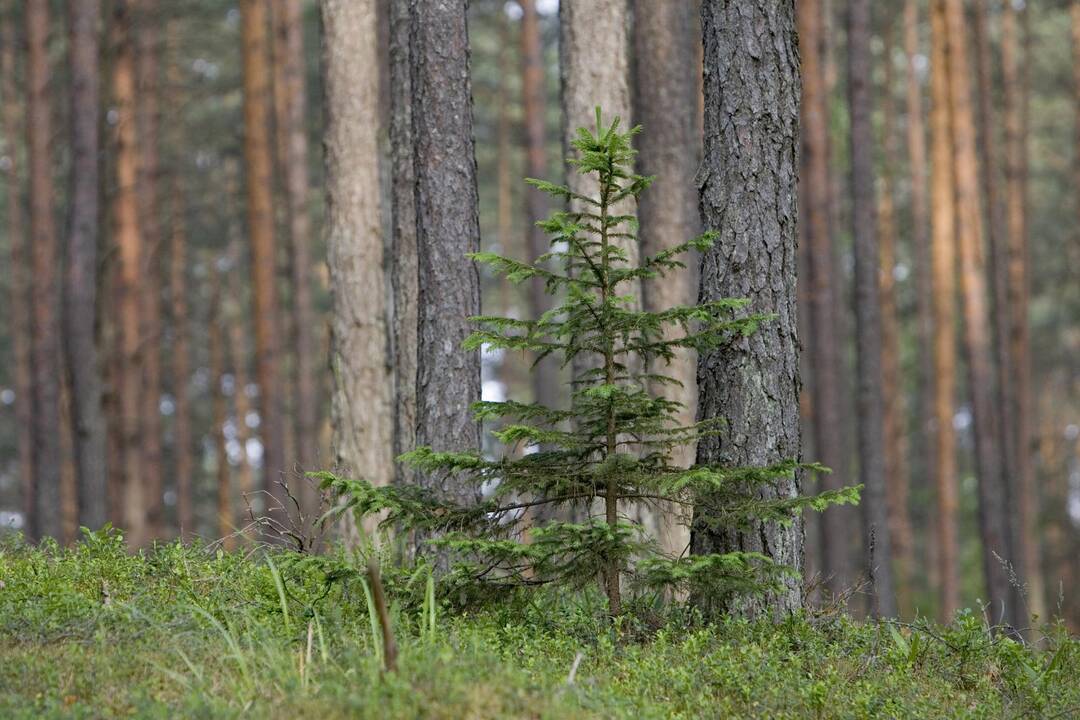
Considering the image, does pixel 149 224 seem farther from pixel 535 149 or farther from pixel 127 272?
pixel 535 149

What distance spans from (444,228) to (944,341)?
48.4 ft

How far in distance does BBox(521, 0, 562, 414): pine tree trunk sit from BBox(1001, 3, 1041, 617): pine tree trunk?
8475mm

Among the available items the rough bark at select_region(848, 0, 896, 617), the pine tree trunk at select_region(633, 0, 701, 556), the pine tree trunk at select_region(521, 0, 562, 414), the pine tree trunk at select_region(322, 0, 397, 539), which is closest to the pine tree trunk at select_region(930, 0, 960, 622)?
the rough bark at select_region(848, 0, 896, 617)

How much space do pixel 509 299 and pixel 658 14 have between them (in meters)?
23.1

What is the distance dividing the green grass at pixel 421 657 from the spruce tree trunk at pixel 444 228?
181 cm

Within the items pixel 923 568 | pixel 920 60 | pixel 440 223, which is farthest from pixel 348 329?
pixel 923 568

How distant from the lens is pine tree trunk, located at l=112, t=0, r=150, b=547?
57.4ft

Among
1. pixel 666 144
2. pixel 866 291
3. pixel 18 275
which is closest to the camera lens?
pixel 666 144

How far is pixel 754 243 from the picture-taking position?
23.3 feet

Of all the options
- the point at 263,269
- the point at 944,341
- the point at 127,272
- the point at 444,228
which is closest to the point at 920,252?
the point at 944,341

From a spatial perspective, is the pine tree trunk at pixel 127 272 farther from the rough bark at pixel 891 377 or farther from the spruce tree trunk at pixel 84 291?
the rough bark at pixel 891 377

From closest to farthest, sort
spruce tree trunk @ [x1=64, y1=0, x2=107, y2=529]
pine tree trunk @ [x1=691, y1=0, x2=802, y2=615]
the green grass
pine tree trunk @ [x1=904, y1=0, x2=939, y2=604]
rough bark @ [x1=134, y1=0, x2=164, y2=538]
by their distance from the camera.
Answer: the green grass → pine tree trunk @ [x1=691, y1=0, x2=802, y2=615] → spruce tree trunk @ [x1=64, y1=0, x2=107, y2=529] → rough bark @ [x1=134, y1=0, x2=164, y2=538] → pine tree trunk @ [x1=904, y1=0, x2=939, y2=604]

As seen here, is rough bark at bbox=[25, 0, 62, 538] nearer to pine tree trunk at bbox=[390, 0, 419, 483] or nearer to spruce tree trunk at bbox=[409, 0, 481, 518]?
pine tree trunk at bbox=[390, 0, 419, 483]

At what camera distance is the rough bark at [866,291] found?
52.0ft
